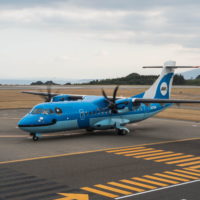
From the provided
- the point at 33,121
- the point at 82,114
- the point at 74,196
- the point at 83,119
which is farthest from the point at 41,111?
the point at 74,196

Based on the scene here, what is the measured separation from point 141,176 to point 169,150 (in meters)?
7.55

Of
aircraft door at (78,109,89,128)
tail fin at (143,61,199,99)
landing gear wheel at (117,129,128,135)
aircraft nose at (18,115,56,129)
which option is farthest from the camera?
tail fin at (143,61,199,99)

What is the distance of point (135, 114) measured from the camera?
3300 centimetres

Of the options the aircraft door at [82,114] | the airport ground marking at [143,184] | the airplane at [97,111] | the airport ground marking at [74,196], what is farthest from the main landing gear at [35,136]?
the airport ground marking at [74,196]

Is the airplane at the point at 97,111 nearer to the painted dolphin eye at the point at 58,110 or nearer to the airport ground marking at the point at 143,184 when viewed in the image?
the painted dolphin eye at the point at 58,110

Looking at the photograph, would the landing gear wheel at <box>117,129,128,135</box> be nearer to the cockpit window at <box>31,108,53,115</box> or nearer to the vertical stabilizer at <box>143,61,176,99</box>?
the vertical stabilizer at <box>143,61,176,99</box>

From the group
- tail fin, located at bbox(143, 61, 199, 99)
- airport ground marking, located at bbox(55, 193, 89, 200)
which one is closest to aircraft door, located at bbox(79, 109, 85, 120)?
tail fin, located at bbox(143, 61, 199, 99)

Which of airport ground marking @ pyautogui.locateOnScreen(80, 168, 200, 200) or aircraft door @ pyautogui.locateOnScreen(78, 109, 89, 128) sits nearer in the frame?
airport ground marking @ pyautogui.locateOnScreen(80, 168, 200, 200)

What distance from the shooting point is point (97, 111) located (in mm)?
30719

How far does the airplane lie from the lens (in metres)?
26.9

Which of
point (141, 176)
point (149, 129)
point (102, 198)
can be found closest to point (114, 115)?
point (149, 129)

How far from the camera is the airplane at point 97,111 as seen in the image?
2692cm

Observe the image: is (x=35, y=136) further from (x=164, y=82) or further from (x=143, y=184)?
(x=164, y=82)

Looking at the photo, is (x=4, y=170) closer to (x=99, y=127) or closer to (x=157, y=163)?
(x=157, y=163)
